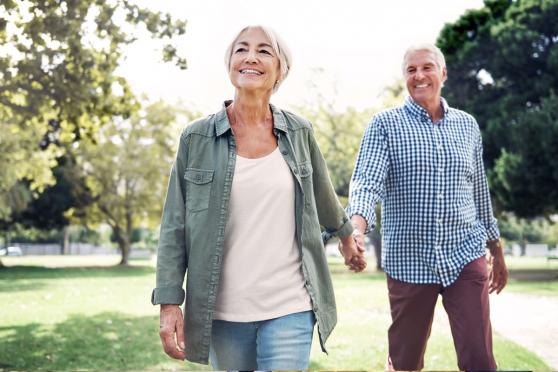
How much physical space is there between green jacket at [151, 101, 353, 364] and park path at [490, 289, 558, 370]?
20.2 feet

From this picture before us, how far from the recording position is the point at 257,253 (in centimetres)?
288

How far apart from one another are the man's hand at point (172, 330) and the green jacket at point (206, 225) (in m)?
0.05

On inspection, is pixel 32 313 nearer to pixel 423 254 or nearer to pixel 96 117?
pixel 96 117

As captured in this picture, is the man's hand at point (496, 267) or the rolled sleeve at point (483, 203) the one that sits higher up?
the rolled sleeve at point (483, 203)

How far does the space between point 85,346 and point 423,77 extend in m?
8.08

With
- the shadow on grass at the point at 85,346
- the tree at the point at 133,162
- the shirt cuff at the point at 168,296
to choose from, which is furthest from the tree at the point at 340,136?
the shirt cuff at the point at 168,296

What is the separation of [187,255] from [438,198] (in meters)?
1.57

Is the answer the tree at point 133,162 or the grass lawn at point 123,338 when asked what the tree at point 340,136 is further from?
the grass lawn at point 123,338

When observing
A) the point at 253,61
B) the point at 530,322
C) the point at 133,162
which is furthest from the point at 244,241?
the point at 133,162

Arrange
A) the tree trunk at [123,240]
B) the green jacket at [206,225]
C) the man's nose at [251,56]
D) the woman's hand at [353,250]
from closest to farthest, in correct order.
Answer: the green jacket at [206,225] < the man's nose at [251,56] < the woman's hand at [353,250] < the tree trunk at [123,240]

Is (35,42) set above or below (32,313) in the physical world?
above


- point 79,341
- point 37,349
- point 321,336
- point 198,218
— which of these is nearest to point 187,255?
point 198,218

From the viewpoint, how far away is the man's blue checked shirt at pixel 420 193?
3.89 m

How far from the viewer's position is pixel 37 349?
10.3 m
